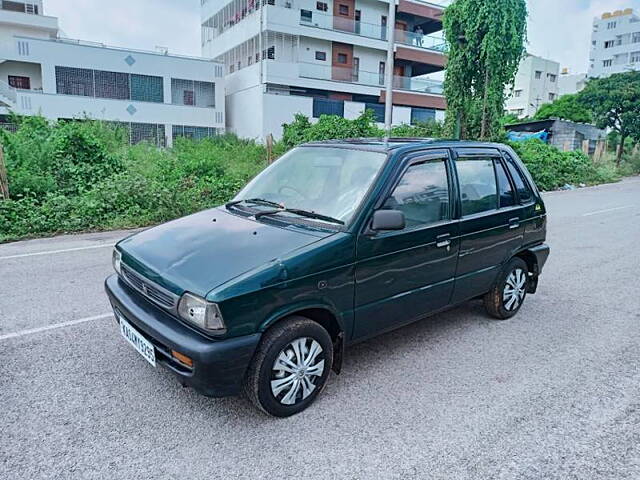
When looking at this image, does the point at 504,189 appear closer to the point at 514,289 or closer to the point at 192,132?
the point at 514,289

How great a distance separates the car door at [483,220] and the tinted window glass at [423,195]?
232 mm

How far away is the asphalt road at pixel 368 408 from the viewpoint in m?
2.48

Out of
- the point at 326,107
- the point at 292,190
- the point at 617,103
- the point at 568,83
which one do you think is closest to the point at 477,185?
the point at 292,190

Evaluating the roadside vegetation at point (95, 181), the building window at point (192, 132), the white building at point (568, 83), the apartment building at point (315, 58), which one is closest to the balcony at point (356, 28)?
the apartment building at point (315, 58)

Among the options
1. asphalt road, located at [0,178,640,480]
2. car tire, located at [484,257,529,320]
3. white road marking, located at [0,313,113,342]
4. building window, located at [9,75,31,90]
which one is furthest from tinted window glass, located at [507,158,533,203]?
building window, located at [9,75,31,90]

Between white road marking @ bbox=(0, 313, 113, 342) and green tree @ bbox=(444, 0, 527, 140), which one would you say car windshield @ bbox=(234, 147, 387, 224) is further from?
green tree @ bbox=(444, 0, 527, 140)

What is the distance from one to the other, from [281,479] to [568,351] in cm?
Answer: 288

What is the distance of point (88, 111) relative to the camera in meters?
29.4

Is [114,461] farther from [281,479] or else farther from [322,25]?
[322,25]

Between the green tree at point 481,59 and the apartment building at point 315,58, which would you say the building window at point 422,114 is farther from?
the green tree at point 481,59

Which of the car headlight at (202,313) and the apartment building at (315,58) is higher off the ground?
the apartment building at (315,58)

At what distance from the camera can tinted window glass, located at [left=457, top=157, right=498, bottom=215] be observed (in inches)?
156

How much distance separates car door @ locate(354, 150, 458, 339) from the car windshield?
22cm

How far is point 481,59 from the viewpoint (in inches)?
648
